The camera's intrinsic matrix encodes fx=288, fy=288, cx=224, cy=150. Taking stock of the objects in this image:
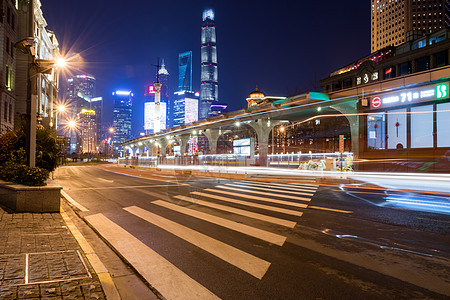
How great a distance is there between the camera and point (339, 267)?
4.55 m

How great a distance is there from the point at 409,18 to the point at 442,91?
12697 centimetres

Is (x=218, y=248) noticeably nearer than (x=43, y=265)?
No

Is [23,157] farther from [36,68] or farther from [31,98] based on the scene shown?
[36,68]

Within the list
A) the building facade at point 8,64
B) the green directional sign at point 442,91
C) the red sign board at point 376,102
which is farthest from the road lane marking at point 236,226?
the building facade at point 8,64

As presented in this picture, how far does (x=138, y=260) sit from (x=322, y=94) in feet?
98.4

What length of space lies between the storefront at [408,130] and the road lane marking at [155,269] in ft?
78.8

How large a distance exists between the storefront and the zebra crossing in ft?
57.2

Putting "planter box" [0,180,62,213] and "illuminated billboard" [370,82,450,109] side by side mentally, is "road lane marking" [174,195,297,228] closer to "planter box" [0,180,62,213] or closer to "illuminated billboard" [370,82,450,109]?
"planter box" [0,180,62,213]

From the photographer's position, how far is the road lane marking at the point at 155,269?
12.5 ft

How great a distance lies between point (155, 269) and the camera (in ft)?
15.1

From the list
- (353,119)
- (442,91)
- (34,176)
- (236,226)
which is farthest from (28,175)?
(353,119)

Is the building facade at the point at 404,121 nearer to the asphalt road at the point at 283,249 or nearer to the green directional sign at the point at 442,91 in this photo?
the green directional sign at the point at 442,91

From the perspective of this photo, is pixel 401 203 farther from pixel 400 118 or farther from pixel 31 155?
pixel 400 118

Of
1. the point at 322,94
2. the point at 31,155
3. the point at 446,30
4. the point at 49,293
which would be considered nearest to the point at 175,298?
the point at 49,293
